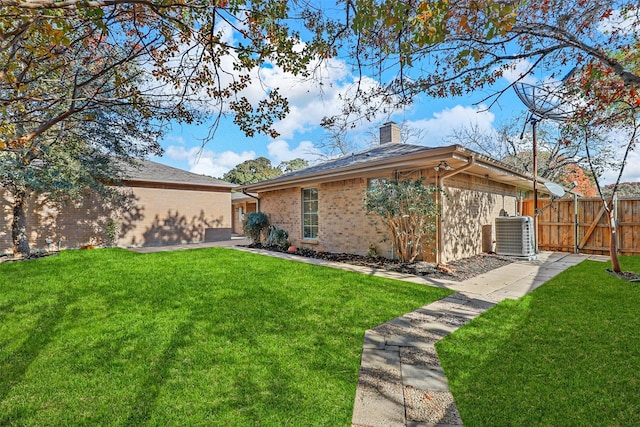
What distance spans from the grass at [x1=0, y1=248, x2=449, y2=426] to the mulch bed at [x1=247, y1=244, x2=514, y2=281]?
4.35ft

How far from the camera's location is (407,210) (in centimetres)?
718

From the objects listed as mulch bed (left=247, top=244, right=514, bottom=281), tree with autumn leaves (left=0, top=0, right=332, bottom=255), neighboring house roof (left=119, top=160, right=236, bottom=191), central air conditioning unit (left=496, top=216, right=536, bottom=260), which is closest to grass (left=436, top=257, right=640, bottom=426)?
mulch bed (left=247, top=244, right=514, bottom=281)

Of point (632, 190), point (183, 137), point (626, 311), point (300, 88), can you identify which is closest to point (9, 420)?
point (183, 137)

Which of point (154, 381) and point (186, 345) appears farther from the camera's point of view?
point (186, 345)

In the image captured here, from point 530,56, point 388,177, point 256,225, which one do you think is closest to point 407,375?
point 530,56

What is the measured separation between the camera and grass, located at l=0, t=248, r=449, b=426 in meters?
2.19

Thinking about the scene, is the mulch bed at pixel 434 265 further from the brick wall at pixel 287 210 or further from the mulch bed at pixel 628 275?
the mulch bed at pixel 628 275

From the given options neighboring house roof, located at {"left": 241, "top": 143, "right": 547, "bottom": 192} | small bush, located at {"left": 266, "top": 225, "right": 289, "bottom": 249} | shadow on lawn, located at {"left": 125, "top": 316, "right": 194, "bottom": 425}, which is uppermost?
neighboring house roof, located at {"left": 241, "top": 143, "right": 547, "bottom": 192}

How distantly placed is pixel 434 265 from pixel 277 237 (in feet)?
20.7

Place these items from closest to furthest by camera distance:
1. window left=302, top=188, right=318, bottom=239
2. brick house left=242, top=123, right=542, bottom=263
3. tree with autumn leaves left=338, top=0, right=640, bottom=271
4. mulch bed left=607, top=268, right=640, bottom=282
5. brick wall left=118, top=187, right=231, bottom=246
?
tree with autumn leaves left=338, top=0, right=640, bottom=271 → mulch bed left=607, top=268, right=640, bottom=282 → brick house left=242, top=123, right=542, bottom=263 → window left=302, top=188, right=318, bottom=239 → brick wall left=118, top=187, right=231, bottom=246

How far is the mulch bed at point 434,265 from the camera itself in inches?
268

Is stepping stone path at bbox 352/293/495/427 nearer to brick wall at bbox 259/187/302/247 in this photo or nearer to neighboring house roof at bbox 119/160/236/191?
brick wall at bbox 259/187/302/247

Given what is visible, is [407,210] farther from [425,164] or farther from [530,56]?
[530,56]

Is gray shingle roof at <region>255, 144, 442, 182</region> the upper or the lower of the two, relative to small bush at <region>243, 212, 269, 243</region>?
upper
